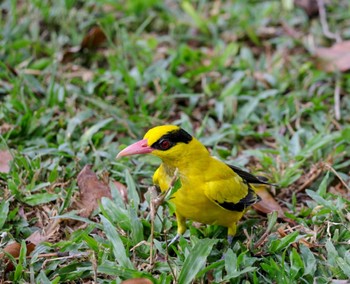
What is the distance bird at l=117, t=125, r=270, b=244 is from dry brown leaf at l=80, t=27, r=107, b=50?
2.75m

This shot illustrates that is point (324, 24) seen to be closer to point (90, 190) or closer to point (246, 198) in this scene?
point (246, 198)

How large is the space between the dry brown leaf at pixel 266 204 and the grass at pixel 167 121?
0.24 ft

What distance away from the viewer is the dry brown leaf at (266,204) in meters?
4.64

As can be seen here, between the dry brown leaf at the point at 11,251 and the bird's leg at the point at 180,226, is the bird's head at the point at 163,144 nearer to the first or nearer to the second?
the bird's leg at the point at 180,226

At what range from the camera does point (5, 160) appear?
15.9 ft

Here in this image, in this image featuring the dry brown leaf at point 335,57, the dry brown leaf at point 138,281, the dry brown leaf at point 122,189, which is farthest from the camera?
the dry brown leaf at point 335,57

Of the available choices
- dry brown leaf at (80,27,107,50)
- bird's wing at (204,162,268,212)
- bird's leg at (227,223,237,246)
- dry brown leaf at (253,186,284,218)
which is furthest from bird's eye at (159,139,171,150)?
dry brown leaf at (80,27,107,50)

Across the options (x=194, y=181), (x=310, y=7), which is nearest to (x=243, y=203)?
(x=194, y=181)

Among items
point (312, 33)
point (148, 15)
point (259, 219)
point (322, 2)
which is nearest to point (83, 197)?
point (259, 219)

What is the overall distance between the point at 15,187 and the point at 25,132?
0.91 meters

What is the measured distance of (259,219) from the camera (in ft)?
15.0

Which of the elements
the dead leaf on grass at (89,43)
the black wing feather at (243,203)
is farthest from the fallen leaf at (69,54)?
the black wing feather at (243,203)

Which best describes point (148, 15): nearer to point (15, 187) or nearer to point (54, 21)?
point (54, 21)

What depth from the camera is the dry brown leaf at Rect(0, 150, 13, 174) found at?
479 centimetres
